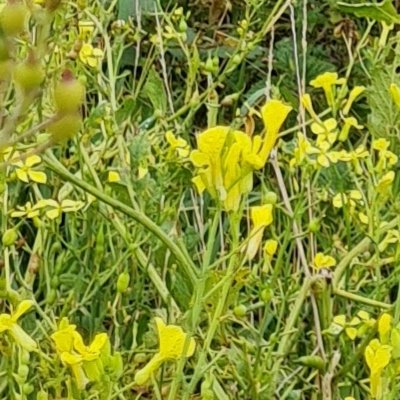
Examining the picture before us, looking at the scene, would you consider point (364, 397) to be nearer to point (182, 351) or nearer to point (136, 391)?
point (136, 391)

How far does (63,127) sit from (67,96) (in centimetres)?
2

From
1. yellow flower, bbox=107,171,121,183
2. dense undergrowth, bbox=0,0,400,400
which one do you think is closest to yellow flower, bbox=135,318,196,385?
dense undergrowth, bbox=0,0,400,400

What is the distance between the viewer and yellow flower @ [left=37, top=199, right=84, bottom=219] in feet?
3.26

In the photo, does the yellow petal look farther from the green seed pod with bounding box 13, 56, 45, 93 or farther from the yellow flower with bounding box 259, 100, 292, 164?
the green seed pod with bounding box 13, 56, 45, 93

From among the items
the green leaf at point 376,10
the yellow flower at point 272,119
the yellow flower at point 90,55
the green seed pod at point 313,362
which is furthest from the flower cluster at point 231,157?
the yellow flower at point 90,55

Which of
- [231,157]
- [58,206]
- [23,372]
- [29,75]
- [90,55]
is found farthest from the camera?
[90,55]

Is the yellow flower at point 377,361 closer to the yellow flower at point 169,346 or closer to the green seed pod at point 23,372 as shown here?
the yellow flower at point 169,346

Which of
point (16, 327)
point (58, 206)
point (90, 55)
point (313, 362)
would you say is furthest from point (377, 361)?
point (90, 55)

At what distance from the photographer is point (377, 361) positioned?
75 cm

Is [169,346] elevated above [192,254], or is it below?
above

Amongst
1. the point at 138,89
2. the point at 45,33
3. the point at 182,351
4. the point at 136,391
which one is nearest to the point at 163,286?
the point at 136,391

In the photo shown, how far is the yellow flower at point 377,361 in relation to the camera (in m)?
0.75

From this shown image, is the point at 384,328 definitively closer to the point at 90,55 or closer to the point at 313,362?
the point at 313,362

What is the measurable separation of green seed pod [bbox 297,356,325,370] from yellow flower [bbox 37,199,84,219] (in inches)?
9.9
